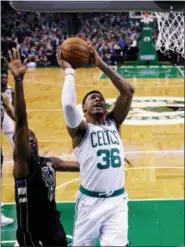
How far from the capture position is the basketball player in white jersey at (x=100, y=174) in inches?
116

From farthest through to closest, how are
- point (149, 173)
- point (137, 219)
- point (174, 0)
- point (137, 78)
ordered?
point (137, 78) < point (149, 173) < point (137, 219) < point (174, 0)

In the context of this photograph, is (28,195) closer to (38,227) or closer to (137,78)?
(38,227)

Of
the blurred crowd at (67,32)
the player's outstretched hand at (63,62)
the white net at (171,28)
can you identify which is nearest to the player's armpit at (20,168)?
the player's outstretched hand at (63,62)

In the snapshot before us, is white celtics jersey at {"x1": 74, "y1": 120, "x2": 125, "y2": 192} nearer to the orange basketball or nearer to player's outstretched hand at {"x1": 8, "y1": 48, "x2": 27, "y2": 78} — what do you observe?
the orange basketball

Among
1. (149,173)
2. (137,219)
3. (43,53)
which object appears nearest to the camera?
(137,219)

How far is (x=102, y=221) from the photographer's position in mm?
3016

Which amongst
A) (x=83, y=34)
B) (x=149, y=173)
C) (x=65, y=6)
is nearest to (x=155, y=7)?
(x=65, y=6)

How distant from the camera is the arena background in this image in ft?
17.7

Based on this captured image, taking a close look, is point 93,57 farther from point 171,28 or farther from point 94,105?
point 171,28

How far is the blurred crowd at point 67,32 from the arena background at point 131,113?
0.12ft

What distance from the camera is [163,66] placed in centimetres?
1975

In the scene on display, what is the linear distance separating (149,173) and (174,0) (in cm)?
405

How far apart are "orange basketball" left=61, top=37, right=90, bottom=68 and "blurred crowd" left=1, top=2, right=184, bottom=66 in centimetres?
1515

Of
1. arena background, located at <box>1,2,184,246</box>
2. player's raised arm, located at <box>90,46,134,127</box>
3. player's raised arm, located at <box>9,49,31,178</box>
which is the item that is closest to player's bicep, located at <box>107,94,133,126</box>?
player's raised arm, located at <box>90,46,134,127</box>
